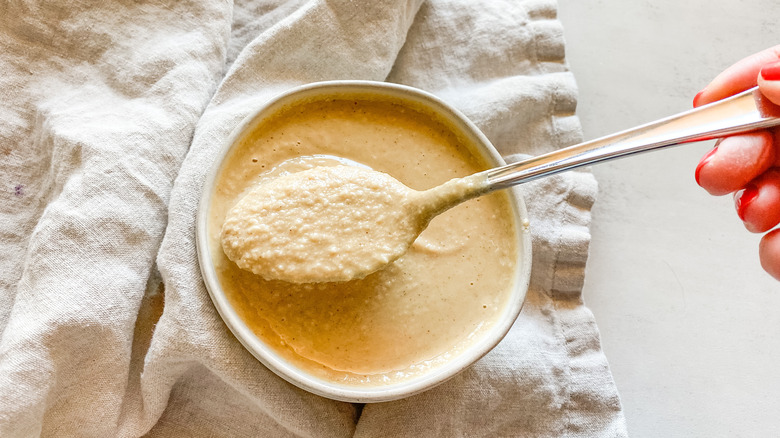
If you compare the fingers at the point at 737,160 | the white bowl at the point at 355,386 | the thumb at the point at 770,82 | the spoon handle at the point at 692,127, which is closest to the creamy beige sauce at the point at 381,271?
the white bowl at the point at 355,386

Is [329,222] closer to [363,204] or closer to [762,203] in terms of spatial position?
[363,204]

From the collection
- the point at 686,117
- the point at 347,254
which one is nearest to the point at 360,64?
the point at 347,254

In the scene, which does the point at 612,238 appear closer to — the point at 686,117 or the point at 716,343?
the point at 716,343

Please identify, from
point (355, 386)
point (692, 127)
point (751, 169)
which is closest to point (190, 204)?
point (355, 386)

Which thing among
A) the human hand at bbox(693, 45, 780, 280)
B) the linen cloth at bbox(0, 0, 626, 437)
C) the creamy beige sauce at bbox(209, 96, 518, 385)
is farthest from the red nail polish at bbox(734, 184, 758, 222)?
the creamy beige sauce at bbox(209, 96, 518, 385)

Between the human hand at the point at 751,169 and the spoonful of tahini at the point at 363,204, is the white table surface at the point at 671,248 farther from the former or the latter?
the spoonful of tahini at the point at 363,204

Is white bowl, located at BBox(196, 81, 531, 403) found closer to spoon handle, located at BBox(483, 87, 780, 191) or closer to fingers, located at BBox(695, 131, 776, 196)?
spoon handle, located at BBox(483, 87, 780, 191)
